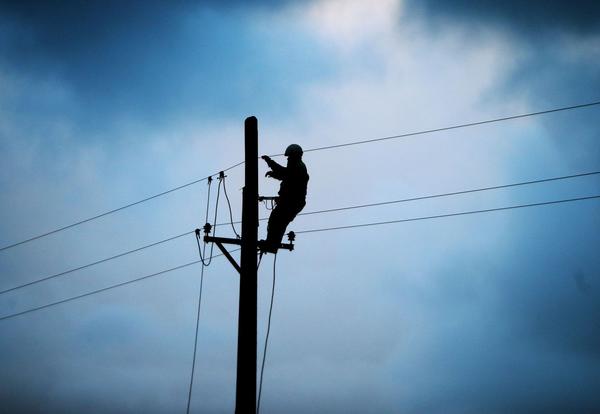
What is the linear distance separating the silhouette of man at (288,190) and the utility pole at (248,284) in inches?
22.5

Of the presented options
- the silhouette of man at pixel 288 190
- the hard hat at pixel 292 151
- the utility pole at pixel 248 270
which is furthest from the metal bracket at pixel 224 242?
the hard hat at pixel 292 151

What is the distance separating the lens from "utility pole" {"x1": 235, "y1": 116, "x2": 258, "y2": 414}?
6523 millimetres

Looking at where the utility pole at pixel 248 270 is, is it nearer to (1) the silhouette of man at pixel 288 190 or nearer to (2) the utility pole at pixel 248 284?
(2) the utility pole at pixel 248 284

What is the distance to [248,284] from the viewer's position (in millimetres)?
6988

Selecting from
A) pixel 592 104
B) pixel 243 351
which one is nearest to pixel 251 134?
pixel 243 351

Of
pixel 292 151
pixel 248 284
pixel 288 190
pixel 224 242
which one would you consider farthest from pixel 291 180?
pixel 248 284

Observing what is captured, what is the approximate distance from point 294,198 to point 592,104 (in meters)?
6.06

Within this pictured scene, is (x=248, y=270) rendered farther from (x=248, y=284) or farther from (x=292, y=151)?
(x=292, y=151)

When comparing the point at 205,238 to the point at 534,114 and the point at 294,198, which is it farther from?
the point at 534,114

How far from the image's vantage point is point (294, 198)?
849 cm

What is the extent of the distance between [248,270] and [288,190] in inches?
70.7

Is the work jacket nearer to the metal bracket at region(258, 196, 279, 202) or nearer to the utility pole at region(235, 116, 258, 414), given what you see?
the metal bracket at region(258, 196, 279, 202)

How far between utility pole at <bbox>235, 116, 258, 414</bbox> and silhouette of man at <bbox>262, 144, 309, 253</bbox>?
0.57 metres

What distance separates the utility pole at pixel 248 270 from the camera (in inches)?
257
